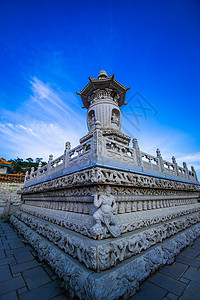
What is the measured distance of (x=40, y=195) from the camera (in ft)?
24.5

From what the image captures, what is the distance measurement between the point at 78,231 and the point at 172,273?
8.66 ft

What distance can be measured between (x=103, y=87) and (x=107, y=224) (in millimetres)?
8541

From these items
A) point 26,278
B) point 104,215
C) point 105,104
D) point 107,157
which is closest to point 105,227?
point 104,215

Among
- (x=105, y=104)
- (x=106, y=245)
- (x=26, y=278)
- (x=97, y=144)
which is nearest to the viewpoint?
(x=106, y=245)

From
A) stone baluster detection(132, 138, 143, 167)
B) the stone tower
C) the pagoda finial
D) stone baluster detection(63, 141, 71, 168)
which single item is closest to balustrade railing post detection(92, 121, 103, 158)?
stone baluster detection(63, 141, 71, 168)

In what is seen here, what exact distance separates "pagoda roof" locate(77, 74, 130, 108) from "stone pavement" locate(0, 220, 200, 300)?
9.34 metres

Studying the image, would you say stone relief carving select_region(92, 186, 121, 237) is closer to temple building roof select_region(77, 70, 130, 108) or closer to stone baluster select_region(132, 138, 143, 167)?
stone baluster select_region(132, 138, 143, 167)

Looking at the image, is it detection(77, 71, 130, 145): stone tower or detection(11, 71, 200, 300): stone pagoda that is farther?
detection(77, 71, 130, 145): stone tower

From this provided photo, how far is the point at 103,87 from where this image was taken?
920cm

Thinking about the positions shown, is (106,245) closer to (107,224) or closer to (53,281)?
(107,224)

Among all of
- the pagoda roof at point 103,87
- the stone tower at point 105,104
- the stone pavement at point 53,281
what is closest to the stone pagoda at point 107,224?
the stone pavement at point 53,281

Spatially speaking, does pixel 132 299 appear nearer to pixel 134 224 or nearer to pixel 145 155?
pixel 134 224

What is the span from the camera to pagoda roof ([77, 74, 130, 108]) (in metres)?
8.91

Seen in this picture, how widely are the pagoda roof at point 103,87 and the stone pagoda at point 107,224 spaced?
565 cm
